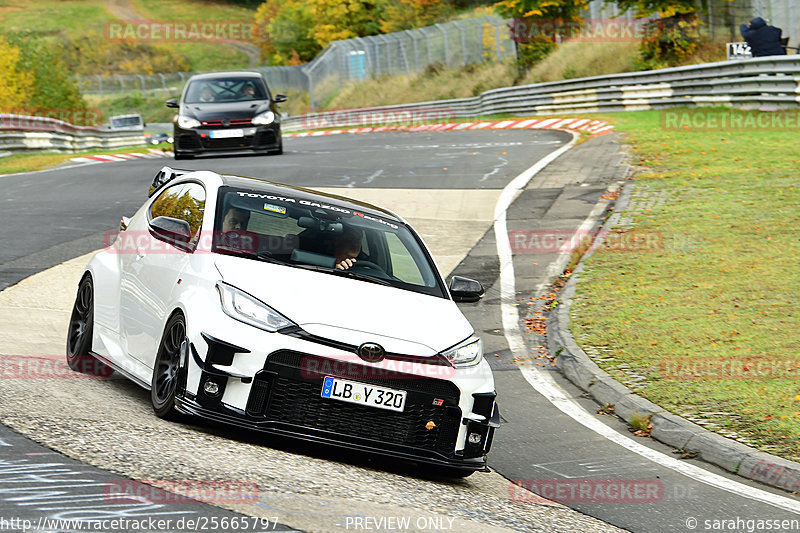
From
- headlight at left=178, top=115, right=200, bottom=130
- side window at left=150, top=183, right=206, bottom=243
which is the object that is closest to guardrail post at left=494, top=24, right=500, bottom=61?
headlight at left=178, top=115, right=200, bottom=130

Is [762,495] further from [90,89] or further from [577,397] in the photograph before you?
[90,89]

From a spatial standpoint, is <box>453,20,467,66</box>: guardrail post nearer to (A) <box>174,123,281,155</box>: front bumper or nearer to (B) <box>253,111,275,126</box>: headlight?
(A) <box>174,123,281,155</box>: front bumper

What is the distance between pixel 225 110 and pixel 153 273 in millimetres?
17837

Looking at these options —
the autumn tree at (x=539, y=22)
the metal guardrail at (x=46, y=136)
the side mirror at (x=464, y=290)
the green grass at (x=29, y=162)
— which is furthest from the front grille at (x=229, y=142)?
the autumn tree at (x=539, y=22)

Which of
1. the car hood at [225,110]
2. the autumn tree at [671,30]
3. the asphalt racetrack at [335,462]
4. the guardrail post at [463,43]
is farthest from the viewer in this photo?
the guardrail post at [463,43]

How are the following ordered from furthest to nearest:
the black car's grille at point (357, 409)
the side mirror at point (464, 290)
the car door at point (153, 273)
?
the side mirror at point (464, 290)
the car door at point (153, 273)
the black car's grille at point (357, 409)

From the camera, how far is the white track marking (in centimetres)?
679

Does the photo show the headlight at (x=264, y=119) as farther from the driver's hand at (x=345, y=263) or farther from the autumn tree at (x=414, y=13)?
the autumn tree at (x=414, y=13)

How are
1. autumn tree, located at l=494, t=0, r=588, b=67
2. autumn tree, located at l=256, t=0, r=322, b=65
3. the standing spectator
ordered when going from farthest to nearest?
autumn tree, located at l=256, t=0, r=322, b=65, autumn tree, located at l=494, t=0, r=588, b=67, the standing spectator

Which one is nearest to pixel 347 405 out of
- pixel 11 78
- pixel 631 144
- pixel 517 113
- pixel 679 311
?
pixel 679 311

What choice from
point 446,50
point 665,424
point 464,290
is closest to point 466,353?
point 464,290

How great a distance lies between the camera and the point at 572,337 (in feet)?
35.0

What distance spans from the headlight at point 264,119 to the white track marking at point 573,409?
32.2 feet

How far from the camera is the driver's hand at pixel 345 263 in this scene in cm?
724
